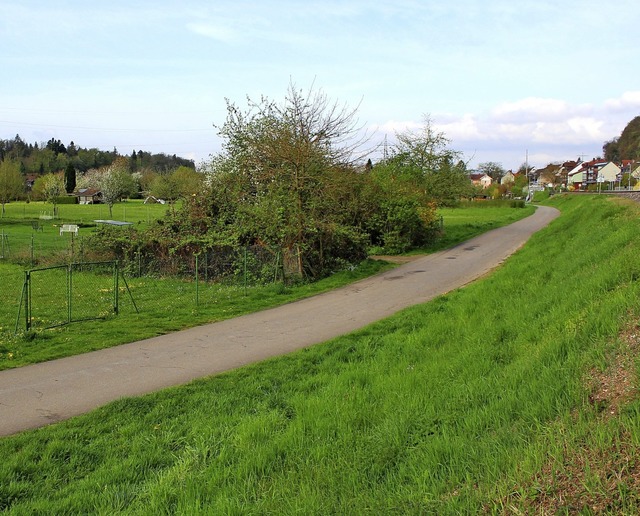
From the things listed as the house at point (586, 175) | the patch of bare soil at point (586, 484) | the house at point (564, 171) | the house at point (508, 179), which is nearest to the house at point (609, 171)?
the house at point (586, 175)

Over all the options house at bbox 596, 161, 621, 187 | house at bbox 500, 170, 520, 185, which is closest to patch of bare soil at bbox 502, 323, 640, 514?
house at bbox 596, 161, 621, 187

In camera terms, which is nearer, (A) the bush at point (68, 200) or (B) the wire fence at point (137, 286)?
(B) the wire fence at point (137, 286)

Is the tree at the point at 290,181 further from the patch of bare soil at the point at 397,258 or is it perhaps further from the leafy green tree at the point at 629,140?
the leafy green tree at the point at 629,140

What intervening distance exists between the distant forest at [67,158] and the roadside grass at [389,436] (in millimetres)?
113756

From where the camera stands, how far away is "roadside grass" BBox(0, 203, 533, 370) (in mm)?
9961

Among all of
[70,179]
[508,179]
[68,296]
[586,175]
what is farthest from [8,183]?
[508,179]

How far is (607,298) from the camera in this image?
6.25m

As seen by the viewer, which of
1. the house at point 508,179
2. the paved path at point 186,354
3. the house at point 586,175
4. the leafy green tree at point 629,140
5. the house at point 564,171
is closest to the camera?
the paved path at point 186,354

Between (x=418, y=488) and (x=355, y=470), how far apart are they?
665 millimetres

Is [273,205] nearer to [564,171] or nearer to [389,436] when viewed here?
[389,436]

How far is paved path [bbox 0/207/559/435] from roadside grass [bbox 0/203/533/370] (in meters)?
0.59

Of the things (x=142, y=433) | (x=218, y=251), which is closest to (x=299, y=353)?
(x=142, y=433)

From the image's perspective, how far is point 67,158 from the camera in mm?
131875

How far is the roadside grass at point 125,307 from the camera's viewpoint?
9.96 meters
